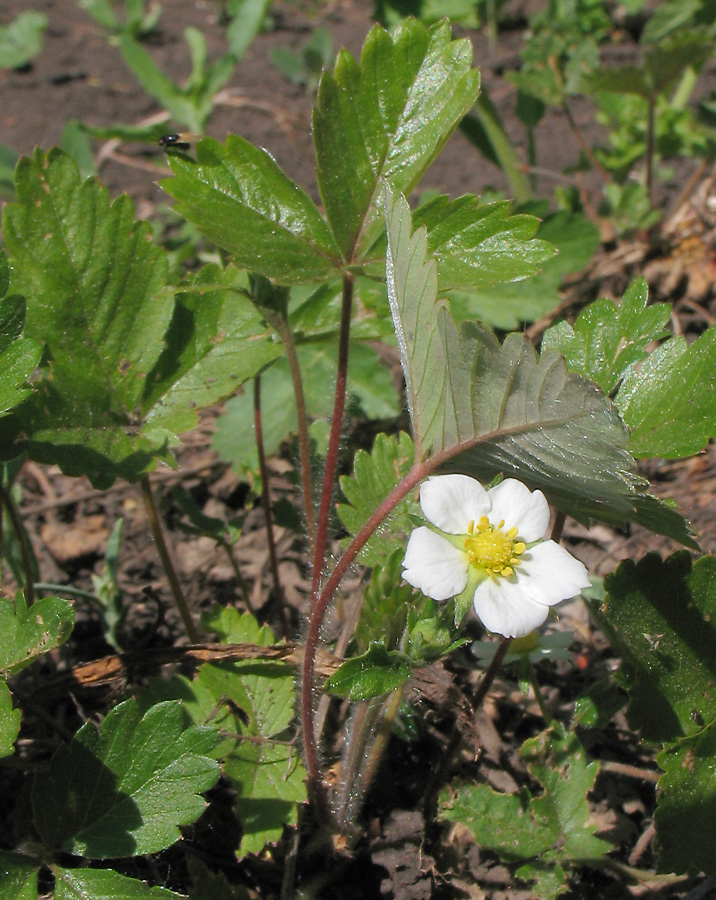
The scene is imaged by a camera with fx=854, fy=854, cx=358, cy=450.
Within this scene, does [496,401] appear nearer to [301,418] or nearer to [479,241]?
[479,241]

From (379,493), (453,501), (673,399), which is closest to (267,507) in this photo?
(379,493)

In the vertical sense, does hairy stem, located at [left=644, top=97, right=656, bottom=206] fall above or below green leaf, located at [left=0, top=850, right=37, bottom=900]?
above

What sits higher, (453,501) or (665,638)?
(453,501)

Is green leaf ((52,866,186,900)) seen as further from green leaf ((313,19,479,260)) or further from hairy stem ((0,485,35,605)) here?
green leaf ((313,19,479,260))

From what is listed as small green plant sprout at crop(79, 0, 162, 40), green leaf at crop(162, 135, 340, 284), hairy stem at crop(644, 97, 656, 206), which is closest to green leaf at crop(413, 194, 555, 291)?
green leaf at crop(162, 135, 340, 284)

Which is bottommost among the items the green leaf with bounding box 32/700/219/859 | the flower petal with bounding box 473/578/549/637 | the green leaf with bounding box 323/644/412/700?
the green leaf with bounding box 32/700/219/859
